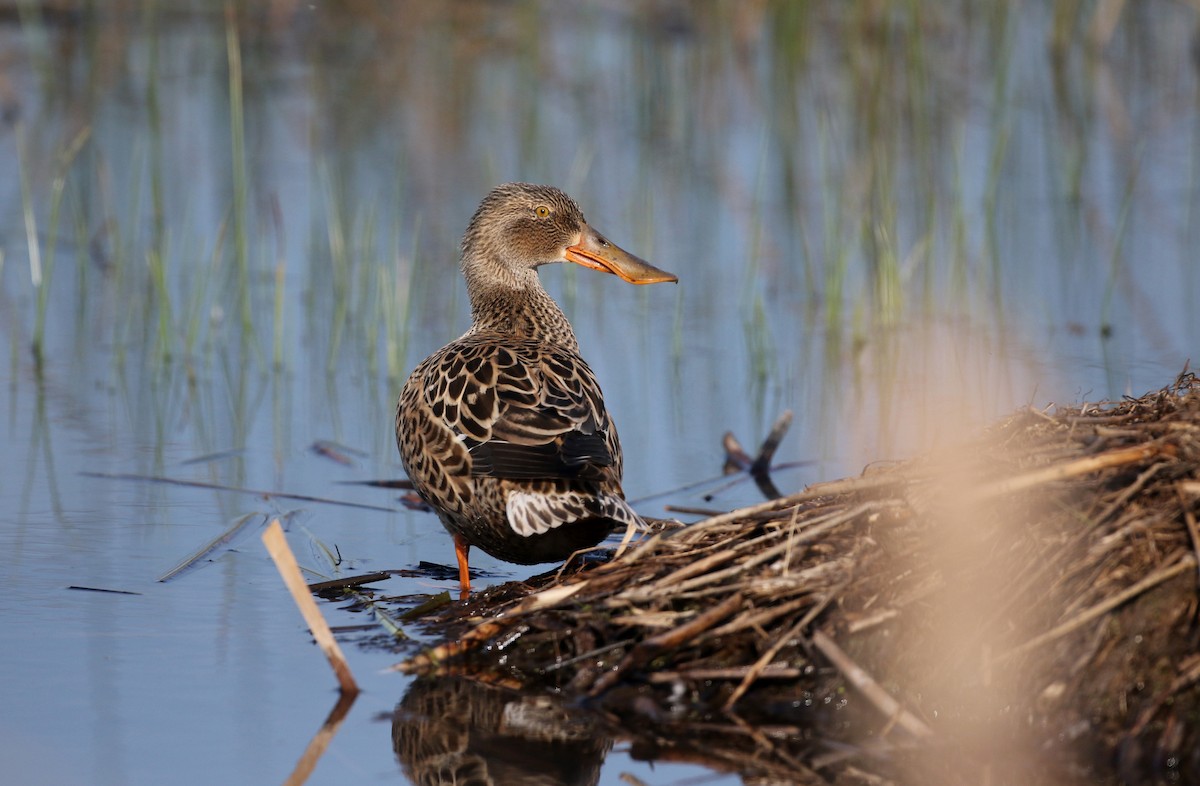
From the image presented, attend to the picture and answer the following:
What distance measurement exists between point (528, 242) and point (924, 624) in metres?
3.16

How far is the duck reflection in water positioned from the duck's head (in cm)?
272

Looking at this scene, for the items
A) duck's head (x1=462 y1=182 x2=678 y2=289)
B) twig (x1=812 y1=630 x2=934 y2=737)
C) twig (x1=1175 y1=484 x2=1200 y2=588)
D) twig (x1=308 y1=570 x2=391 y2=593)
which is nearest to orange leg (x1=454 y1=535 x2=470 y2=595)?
twig (x1=308 y1=570 x2=391 y2=593)

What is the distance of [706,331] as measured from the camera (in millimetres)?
9070

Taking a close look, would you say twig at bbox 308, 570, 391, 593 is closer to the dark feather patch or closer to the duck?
the duck

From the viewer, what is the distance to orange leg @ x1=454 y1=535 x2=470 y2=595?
5.61 meters

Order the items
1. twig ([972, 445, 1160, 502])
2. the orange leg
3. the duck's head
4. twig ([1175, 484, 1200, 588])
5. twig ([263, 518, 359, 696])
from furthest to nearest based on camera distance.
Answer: the duck's head < the orange leg < twig ([263, 518, 359, 696]) < twig ([972, 445, 1160, 502]) < twig ([1175, 484, 1200, 588])

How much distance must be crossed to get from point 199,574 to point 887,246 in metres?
4.24

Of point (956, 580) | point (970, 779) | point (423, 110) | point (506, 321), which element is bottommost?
point (970, 779)

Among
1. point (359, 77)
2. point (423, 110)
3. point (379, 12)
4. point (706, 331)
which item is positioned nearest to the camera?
point (706, 331)

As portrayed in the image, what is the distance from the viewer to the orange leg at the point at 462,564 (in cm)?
561

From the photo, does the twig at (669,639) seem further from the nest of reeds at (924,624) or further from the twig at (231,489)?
the twig at (231,489)

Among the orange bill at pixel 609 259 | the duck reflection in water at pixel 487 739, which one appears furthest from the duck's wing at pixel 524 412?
the orange bill at pixel 609 259

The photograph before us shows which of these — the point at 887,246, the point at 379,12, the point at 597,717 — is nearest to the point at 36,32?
the point at 379,12

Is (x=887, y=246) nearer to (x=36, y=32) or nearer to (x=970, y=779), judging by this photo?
(x=970, y=779)
